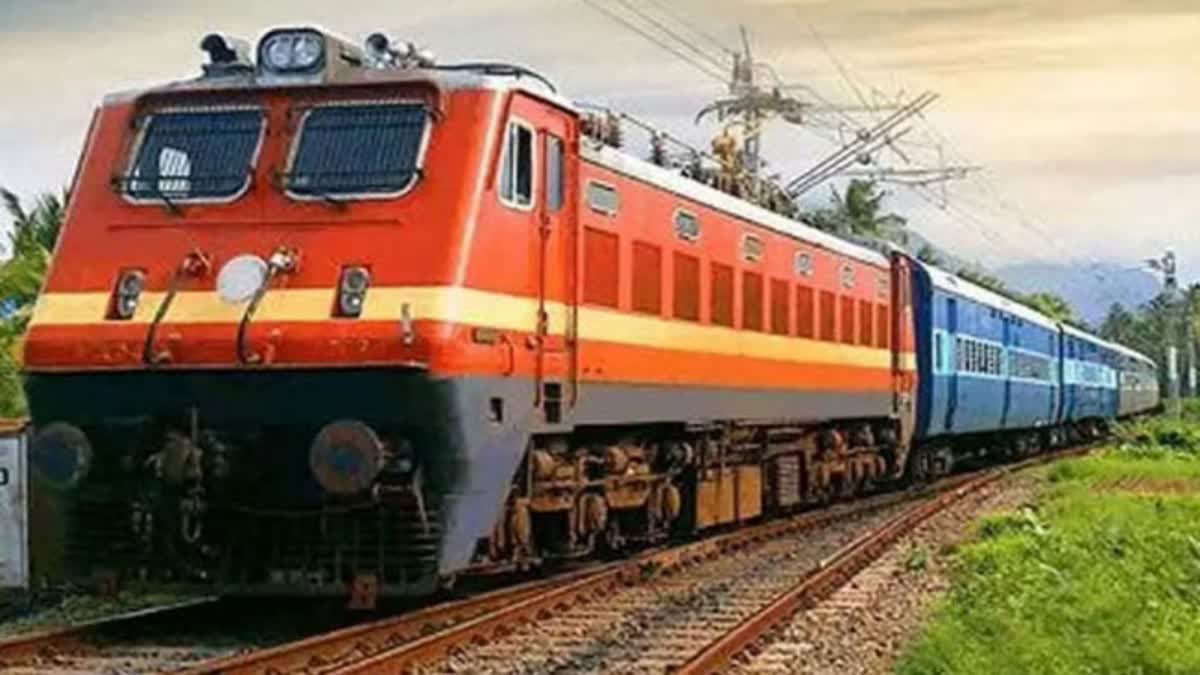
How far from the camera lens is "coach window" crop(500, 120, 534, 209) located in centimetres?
1326

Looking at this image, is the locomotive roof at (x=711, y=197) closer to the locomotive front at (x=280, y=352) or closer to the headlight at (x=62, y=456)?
the locomotive front at (x=280, y=352)

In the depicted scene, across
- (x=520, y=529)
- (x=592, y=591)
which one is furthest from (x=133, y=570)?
(x=592, y=591)

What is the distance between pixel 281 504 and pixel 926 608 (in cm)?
476

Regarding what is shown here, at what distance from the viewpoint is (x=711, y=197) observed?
18188 mm

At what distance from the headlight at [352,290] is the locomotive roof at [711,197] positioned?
2.74 meters

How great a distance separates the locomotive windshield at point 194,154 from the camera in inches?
522

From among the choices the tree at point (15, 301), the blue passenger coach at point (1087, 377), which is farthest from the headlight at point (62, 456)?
the blue passenger coach at point (1087, 377)

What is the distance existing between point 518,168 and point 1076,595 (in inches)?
181

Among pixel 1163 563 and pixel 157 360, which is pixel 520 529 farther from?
pixel 1163 563

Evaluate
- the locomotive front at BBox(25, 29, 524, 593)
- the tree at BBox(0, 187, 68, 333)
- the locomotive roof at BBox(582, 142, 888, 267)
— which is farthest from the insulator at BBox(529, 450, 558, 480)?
the tree at BBox(0, 187, 68, 333)

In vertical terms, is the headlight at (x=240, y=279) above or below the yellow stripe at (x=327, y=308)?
above

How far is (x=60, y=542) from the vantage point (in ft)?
42.6

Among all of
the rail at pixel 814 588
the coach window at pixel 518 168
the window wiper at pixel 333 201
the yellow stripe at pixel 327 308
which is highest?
the coach window at pixel 518 168

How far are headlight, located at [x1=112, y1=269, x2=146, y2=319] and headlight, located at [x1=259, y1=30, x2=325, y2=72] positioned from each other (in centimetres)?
173
